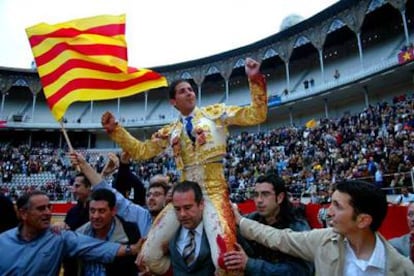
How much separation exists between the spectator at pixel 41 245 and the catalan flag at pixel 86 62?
1516 millimetres

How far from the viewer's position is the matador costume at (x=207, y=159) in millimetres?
2535

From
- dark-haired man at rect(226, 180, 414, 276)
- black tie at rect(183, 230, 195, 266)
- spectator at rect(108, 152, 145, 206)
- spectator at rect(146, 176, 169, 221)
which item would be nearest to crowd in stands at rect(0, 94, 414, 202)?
spectator at rect(108, 152, 145, 206)

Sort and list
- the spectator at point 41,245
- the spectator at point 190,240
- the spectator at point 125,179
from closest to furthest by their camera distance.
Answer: the spectator at point 190,240 → the spectator at point 41,245 → the spectator at point 125,179

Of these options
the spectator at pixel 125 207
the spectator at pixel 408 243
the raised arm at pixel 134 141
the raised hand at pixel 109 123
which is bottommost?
the spectator at pixel 408 243

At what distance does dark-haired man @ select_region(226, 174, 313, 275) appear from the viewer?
89.8 inches

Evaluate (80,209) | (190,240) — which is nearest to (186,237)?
(190,240)

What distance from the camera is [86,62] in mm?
4145

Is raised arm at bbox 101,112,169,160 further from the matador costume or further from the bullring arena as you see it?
the bullring arena

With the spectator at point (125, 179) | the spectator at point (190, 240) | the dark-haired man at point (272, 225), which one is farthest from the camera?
the spectator at point (125, 179)

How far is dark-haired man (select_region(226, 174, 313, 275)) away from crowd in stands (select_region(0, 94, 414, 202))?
830 centimetres

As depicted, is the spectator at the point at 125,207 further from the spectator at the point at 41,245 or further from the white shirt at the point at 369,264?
the white shirt at the point at 369,264

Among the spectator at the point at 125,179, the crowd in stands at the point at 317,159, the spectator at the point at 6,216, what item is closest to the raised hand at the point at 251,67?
the spectator at the point at 125,179

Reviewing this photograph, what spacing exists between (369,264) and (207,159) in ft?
4.66

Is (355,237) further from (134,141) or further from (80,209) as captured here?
(80,209)
